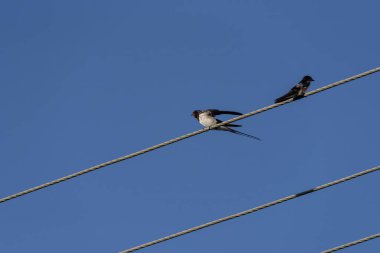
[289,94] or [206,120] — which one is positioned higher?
[206,120]

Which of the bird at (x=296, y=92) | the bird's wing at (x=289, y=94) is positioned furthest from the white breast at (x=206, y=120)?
the bird's wing at (x=289, y=94)

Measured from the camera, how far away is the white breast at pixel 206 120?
17266 millimetres

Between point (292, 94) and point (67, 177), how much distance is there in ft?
13.3

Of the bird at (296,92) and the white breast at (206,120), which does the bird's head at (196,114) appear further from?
the bird at (296,92)

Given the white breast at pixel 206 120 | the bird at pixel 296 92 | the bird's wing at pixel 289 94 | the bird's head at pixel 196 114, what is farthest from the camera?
the bird's head at pixel 196 114

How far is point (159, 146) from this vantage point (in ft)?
37.7

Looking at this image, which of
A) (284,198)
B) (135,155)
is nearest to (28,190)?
(135,155)

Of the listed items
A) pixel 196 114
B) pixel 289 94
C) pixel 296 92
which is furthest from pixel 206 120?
pixel 296 92

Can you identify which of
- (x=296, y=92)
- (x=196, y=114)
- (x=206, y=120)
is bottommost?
(x=296, y=92)

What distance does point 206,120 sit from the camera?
17438 mm

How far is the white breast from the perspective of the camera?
17266 mm

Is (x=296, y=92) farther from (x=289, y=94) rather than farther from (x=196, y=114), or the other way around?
(x=196, y=114)

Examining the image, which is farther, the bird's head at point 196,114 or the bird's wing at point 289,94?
the bird's head at point 196,114

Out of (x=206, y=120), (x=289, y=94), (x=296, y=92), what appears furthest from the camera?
(x=206, y=120)
